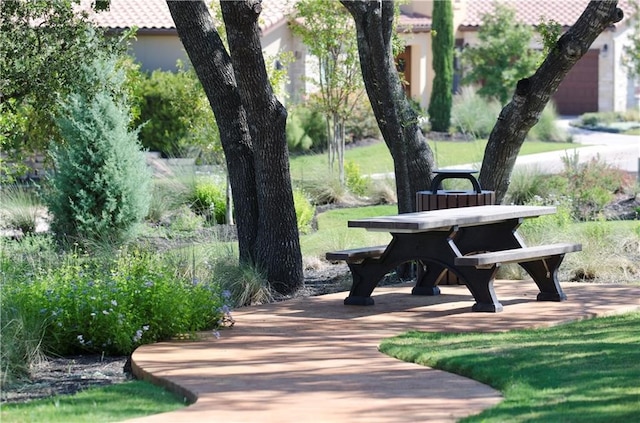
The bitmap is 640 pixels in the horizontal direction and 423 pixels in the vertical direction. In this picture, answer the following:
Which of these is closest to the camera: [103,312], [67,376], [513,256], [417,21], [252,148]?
[67,376]

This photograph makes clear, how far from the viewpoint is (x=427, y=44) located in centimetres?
3966

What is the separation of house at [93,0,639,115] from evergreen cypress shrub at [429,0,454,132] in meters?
0.85

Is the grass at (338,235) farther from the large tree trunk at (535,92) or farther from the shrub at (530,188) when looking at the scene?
the large tree trunk at (535,92)

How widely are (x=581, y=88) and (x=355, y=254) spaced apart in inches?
1420

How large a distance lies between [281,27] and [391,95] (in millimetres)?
20585

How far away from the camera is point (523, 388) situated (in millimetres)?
6816

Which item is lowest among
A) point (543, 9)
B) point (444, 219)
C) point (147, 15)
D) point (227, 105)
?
point (444, 219)

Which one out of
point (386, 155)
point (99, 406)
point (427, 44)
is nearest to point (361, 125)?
point (386, 155)

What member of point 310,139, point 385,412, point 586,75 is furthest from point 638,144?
point 385,412

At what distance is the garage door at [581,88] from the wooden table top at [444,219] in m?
34.4

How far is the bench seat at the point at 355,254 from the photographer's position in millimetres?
10141

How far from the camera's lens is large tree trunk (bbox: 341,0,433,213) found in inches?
465

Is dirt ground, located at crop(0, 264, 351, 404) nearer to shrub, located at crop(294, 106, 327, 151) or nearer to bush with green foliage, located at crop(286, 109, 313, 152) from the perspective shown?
bush with green foliage, located at crop(286, 109, 313, 152)

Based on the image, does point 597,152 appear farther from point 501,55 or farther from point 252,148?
point 252,148
